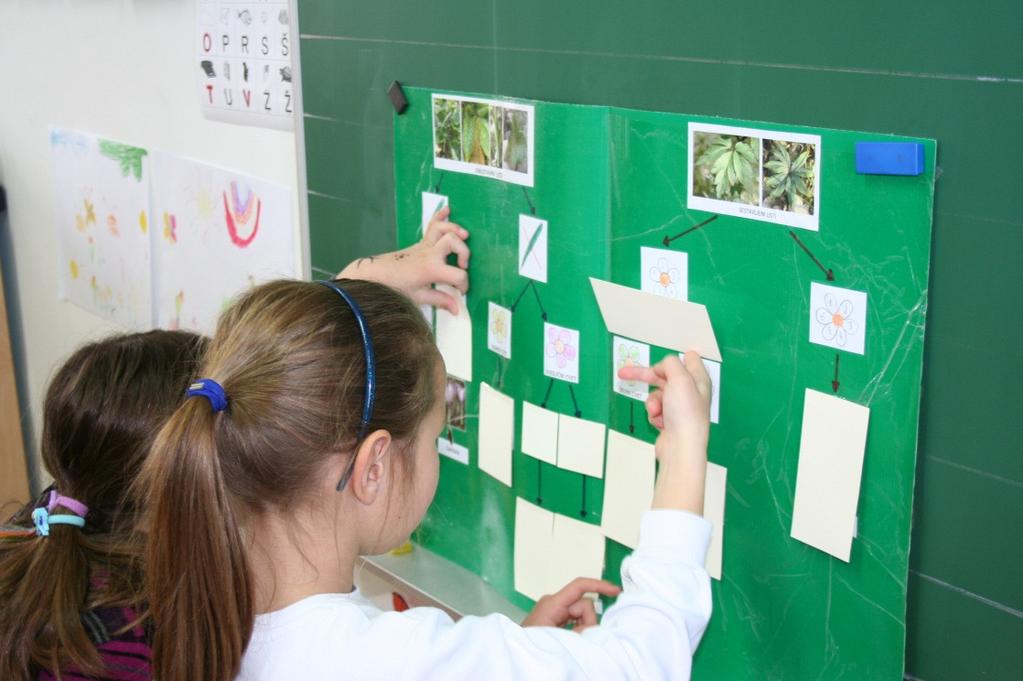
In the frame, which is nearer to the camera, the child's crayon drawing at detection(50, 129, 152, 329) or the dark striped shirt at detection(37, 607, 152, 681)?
the dark striped shirt at detection(37, 607, 152, 681)

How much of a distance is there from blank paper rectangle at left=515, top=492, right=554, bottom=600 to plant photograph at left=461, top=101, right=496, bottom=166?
1.41 feet

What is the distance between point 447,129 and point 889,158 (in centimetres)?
60

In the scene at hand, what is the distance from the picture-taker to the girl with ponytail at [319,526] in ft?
3.24

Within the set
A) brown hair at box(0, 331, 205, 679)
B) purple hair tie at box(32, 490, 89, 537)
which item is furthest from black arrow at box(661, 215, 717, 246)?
purple hair tie at box(32, 490, 89, 537)

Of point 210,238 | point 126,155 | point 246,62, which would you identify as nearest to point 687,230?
point 246,62

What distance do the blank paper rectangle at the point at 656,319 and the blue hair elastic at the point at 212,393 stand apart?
44cm

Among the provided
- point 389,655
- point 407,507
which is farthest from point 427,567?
point 389,655

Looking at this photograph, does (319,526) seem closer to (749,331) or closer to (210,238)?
(749,331)

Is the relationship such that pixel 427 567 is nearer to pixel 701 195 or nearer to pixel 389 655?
pixel 389 655

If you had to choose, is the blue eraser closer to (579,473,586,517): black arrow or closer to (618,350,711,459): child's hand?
(618,350,711,459): child's hand

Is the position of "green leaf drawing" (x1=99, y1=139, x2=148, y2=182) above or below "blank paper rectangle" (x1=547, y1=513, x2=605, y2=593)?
above

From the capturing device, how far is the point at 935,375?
3.19 feet

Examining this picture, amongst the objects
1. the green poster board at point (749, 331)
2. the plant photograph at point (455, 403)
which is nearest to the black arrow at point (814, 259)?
the green poster board at point (749, 331)

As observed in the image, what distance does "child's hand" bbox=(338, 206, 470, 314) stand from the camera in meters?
1.42
